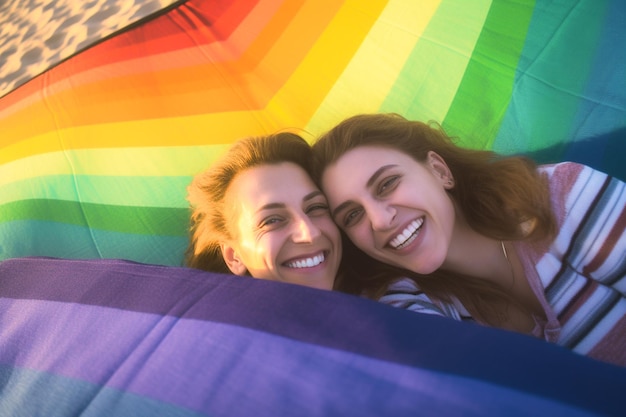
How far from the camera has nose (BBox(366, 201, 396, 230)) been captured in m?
1.29

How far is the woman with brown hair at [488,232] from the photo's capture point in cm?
131

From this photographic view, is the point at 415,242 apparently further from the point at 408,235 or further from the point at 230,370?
the point at 230,370

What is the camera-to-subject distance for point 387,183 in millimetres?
1350

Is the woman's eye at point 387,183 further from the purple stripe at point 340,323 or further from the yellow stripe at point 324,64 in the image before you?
the yellow stripe at point 324,64

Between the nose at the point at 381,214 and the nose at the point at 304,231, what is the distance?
0.15m

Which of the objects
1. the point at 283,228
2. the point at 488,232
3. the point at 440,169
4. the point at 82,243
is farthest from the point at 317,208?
the point at 82,243

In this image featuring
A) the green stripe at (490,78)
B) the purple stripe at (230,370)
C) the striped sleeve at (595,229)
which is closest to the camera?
the purple stripe at (230,370)

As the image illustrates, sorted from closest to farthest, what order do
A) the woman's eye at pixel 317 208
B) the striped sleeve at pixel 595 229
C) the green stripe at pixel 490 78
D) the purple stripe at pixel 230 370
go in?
1. the purple stripe at pixel 230 370
2. the striped sleeve at pixel 595 229
3. the woman's eye at pixel 317 208
4. the green stripe at pixel 490 78

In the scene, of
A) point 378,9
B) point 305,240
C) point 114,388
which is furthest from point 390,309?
point 378,9

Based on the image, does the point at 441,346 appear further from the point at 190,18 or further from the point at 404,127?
the point at 190,18

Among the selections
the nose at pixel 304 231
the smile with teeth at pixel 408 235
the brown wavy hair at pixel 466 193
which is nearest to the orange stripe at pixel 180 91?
the brown wavy hair at pixel 466 193

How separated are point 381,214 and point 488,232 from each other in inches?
15.1

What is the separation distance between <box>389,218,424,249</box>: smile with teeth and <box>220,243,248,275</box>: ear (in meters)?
0.44

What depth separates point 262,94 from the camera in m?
2.04
